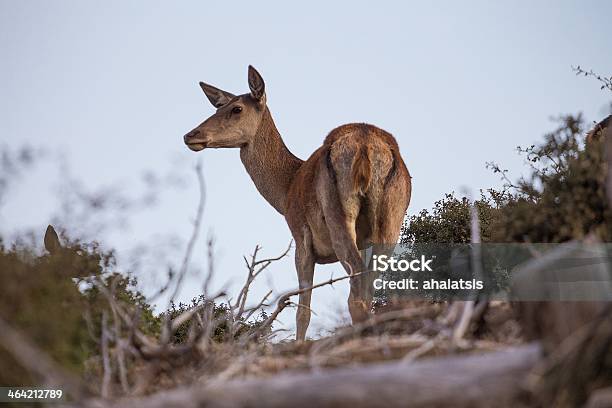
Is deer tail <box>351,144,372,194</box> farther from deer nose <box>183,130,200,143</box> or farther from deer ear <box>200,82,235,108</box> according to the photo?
deer ear <box>200,82,235,108</box>

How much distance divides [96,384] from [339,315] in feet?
8.43

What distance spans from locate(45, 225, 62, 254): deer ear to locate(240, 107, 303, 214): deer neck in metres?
3.71

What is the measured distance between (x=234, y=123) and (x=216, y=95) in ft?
3.16

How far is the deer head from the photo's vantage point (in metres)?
11.9

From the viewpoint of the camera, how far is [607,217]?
638 cm

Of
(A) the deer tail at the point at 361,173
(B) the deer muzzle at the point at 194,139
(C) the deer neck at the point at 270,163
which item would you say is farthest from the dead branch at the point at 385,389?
(B) the deer muzzle at the point at 194,139

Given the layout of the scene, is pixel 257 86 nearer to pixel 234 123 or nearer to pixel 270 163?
pixel 234 123

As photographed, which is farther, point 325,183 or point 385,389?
point 325,183

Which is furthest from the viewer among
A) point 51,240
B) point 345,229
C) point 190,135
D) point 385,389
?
point 190,135

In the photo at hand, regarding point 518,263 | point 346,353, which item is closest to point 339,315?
point 518,263

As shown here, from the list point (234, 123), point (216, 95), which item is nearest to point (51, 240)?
point (234, 123)

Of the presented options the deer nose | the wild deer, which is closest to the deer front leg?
the wild deer

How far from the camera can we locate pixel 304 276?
10.5m

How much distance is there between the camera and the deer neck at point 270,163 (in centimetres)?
1199
